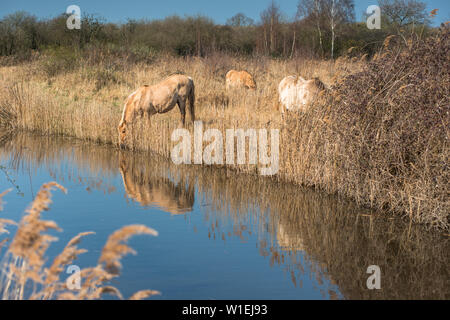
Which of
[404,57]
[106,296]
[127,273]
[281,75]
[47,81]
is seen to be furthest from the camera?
[47,81]

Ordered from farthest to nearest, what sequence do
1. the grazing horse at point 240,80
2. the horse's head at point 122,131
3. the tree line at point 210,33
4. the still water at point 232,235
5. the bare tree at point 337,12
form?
the bare tree at point 337,12 < the tree line at point 210,33 < the grazing horse at point 240,80 < the horse's head at point 122,131 < the still water at point 232,235

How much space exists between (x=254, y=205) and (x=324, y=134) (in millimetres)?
1617

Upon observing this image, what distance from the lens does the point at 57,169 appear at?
10.5 meters

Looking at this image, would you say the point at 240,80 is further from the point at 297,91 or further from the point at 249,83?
the point at 297,91

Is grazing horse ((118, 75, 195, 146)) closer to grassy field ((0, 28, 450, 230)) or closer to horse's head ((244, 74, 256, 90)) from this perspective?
grassy field ((0, 28, 450, 230))

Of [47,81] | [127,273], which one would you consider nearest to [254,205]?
[127,273]

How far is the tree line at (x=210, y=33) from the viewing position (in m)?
30.9

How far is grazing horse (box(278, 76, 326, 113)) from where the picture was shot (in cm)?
1021

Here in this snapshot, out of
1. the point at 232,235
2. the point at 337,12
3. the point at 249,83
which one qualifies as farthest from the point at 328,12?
the point at 232,235

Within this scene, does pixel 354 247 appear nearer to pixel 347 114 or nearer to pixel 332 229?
pixel 332 229

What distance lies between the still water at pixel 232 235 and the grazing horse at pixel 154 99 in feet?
6.50

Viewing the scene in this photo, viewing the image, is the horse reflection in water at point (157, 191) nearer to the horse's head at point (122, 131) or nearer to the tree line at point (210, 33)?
the horse's head at point (122, 131)

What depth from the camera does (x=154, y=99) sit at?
12.5 meters

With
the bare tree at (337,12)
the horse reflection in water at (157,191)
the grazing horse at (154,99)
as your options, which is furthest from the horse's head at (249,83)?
the bare tree at (337,12)
